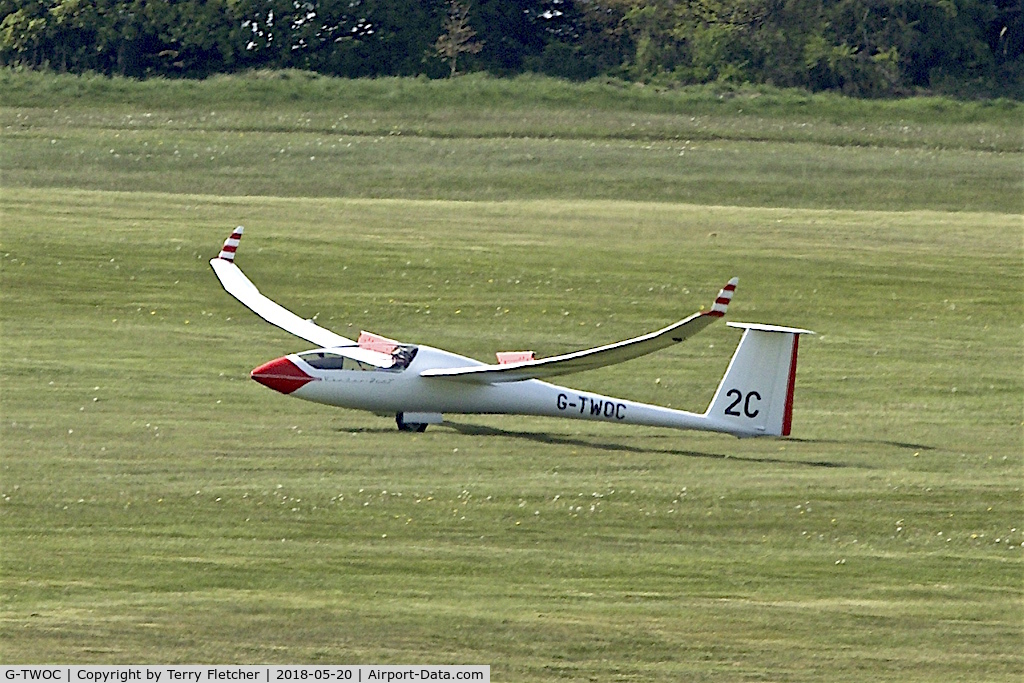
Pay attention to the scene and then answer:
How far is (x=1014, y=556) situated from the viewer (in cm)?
1429

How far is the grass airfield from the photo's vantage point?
12016 millimetres

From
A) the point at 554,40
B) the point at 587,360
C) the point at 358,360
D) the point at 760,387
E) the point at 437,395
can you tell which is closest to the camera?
the point at 587,360

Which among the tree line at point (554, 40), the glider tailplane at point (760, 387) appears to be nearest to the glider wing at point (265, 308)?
the glider tailplane at point (760, 387)

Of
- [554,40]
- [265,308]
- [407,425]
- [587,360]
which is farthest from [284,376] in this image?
[554,40]

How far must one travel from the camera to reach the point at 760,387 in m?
17.4

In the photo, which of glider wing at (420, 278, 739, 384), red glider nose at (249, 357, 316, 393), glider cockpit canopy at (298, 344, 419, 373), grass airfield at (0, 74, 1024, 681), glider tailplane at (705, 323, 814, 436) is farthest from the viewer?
glider cockpit canopy at (298, 344, 419, 373)

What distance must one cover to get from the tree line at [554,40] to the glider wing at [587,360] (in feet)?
97.5

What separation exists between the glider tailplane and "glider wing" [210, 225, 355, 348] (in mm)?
4460

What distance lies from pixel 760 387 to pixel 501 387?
114 inches

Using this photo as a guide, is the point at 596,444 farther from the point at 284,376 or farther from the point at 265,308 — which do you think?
the point at 265,308

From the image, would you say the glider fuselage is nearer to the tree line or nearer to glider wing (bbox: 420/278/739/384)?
glider wing (bbox: 420/278/739/384)

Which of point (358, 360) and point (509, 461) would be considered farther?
point (358, 360)

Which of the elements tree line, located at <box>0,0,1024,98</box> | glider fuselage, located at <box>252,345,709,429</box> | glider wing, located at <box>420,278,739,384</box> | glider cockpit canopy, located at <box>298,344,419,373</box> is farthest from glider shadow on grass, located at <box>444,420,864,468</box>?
tree line, located at <box>0,0,1024,98</box>

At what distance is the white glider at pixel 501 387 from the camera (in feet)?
57.0
